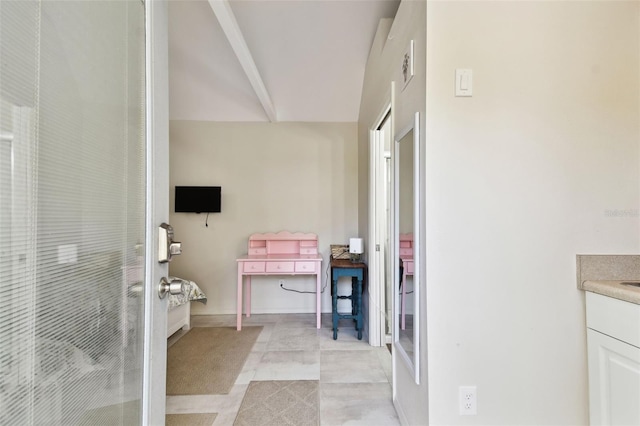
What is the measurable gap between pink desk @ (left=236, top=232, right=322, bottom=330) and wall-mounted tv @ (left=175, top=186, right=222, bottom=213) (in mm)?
Answer: 639

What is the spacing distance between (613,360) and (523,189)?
76cm

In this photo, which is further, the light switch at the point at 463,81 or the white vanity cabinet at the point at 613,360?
the light switch at the point at 463,81

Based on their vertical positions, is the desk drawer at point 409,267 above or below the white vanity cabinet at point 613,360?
above

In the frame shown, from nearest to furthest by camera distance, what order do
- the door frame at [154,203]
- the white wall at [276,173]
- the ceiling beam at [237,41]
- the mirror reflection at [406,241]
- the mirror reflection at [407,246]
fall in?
1. the door frame at [154,203]
2. the mirror reflection at [407,246]
3. the mirror reflection at [406,241]
4. the ceiling beam at [237,41]
5. the white wall at [276,173]

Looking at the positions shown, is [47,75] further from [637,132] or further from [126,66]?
[637,132]

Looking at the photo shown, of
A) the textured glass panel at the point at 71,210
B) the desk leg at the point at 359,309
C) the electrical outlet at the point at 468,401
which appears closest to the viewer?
the textured glass panel at the point at 71,210

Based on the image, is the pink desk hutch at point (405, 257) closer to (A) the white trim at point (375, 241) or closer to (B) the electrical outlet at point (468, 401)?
(B) the electrical outlet at point (468, 401)

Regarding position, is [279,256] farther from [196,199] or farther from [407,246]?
[407,246]

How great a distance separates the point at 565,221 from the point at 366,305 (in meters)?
1.98

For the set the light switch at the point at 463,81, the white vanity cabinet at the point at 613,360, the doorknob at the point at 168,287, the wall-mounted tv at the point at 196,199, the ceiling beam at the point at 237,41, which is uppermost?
the ceiling beam at the point at 237,41

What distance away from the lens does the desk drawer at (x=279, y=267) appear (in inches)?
123

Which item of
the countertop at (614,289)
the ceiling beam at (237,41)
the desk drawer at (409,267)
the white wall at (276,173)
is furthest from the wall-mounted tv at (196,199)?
the countertop at (614,289)

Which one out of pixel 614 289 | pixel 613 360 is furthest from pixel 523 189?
pixel 613 360

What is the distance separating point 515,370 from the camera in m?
1.27
